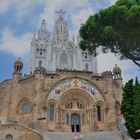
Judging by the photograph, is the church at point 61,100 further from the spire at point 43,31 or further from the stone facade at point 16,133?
the spire at point 43,31

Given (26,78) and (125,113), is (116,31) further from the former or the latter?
(26,78)

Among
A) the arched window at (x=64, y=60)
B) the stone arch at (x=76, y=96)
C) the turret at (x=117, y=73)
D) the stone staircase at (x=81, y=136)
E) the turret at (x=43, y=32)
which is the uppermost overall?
the turret at (x=43, y=32)

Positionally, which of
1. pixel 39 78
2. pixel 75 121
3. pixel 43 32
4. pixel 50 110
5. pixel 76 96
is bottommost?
pixel 75 121

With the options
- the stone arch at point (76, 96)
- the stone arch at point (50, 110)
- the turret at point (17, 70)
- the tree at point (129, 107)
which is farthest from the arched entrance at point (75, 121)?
the tree at point (129, 107)

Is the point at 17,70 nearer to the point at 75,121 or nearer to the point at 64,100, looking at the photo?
the point at 64,100

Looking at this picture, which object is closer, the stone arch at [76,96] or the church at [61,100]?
the church at [61,100]

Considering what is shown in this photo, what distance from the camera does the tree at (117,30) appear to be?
18.6m

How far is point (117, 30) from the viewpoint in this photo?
19.4 meters

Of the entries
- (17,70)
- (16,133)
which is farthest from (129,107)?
(17,70)

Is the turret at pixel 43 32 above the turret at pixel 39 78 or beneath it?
above

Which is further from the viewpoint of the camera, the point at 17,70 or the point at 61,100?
the point at 17,70

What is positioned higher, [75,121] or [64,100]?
[64,100]

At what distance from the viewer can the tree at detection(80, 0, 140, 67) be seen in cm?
1862

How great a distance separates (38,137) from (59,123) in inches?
269
